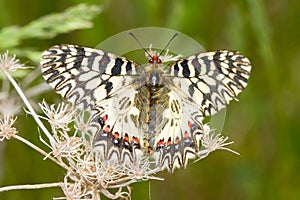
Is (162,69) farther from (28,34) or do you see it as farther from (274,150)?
(274,150)

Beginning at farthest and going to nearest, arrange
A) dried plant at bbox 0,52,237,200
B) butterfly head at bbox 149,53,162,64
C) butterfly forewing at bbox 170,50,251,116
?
butterfly head at bbox 149,53,162,64, butterfly forewing at bbox 170,50,251,116, dried plant at bbox 0,52,237,200

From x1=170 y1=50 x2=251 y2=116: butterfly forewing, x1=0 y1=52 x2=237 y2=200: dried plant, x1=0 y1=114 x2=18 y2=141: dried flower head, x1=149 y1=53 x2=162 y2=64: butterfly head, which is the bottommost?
x1=0 y1=52 x2=237 y2=200: dried plant

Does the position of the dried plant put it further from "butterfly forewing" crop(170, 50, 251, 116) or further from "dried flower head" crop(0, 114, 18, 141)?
"butterfly forewing" crop(170, 50, 251, 116)

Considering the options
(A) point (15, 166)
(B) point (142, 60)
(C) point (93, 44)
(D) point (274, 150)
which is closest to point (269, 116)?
(D) point (274, 150)

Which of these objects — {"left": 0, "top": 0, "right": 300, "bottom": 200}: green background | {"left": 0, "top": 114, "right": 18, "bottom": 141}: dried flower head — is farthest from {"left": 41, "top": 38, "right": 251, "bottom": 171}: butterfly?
{"left": 0, "top": 0, "right": 300, "bottom": 200}: green background

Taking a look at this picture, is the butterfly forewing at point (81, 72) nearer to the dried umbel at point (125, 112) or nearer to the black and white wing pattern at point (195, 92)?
the dried umbel at point (125, 112)

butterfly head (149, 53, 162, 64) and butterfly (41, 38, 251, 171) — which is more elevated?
butterfly head (149, 53, 162, 64)
